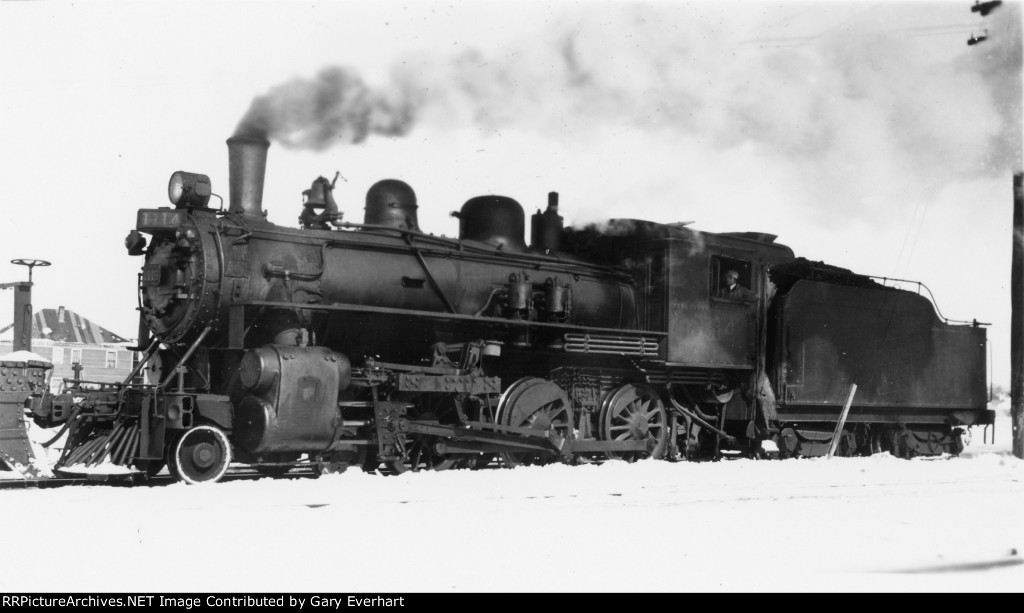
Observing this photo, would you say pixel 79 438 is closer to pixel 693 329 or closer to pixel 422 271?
pixel 422 271

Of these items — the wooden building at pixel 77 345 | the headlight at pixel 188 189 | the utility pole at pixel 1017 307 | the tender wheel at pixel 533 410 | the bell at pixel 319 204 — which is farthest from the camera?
the wooden building at pixel 77 345

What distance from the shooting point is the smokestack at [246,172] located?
9398 mm

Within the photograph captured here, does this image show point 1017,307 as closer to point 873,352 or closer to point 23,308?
point 873,352

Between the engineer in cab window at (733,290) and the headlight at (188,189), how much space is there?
671 centimetres

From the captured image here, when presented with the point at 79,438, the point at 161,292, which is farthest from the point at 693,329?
the point at 79,438

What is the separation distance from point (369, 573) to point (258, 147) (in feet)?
17.9

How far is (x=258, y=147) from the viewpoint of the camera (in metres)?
9.43

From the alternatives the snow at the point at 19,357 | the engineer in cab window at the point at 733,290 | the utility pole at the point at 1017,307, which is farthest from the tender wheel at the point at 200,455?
the utility pole at the point at 1017,307

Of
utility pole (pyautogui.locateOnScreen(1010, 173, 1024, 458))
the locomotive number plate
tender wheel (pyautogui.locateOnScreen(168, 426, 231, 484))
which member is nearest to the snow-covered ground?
tender wheel (pyautogui.locateOnScreen(168, 426, 231, 484))

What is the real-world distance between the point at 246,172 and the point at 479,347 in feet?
9.97

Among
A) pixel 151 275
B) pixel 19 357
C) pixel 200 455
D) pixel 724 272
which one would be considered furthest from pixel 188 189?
pixel 724 272

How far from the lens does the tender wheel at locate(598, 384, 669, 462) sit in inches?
452

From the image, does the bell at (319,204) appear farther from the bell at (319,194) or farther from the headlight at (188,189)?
the headlight at (188,189)

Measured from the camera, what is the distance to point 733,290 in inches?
501
